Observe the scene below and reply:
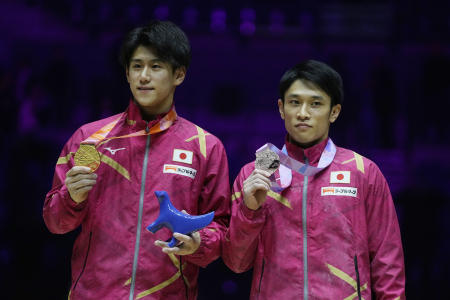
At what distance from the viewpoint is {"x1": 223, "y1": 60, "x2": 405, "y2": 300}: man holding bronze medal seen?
2.28 meters

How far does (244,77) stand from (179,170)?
4.17m

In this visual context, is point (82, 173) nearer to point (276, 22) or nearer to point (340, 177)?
point (340, 177)

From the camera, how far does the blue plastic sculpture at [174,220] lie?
2.16 metres

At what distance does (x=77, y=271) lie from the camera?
92.9 inches

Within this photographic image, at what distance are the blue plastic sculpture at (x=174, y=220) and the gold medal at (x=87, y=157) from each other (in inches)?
10.9

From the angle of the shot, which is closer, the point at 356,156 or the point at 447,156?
the point at 356,156

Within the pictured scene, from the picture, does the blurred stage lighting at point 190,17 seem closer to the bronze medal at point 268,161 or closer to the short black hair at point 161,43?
the short black hair at point 161,43

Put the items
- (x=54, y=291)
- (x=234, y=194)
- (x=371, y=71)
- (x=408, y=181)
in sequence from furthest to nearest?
(x=371, y=71), (x=408, y=181), (x=54, y=291), (x=234, y=194)

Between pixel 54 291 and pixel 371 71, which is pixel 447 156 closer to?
pixel 371 71

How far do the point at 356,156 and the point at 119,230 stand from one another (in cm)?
101

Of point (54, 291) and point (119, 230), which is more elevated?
point (119, 230)

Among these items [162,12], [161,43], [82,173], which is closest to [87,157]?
[82,173]

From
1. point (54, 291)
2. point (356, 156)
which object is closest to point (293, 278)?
point (356, 156)

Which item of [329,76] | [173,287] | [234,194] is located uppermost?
[329,76]
